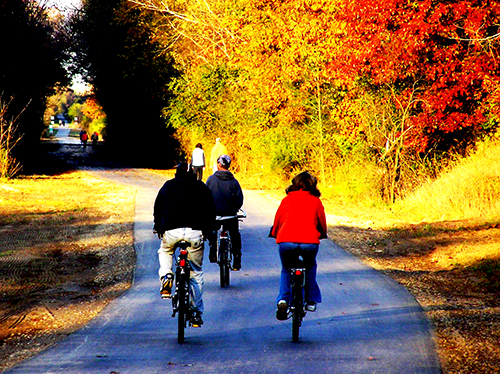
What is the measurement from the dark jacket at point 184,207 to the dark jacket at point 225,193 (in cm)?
281

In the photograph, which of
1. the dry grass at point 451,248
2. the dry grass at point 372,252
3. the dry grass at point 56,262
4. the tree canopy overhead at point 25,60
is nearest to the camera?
the dry grass at point 451,248

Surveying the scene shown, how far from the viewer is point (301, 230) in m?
7.57

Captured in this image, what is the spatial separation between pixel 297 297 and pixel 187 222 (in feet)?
4.74

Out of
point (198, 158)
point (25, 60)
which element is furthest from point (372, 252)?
point (25, 60)

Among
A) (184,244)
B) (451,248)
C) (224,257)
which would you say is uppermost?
(184,244)

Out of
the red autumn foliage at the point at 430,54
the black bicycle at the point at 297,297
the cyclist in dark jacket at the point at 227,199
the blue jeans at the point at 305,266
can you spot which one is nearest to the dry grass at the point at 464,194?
the red autumn foliage at the point at 430,54

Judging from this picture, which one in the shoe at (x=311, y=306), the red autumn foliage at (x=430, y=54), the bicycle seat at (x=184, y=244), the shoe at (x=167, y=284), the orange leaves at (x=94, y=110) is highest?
the red autumn foliage at (x=430, y=54)

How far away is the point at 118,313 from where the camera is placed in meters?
9.04

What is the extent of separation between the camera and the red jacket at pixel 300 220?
757cm

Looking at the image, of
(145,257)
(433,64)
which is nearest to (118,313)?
(145,257)

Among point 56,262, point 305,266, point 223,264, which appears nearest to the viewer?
point 305,266

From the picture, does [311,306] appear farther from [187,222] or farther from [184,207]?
[184,207]

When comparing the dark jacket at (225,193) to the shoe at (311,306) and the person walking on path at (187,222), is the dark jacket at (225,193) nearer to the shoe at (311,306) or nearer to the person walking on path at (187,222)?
the person walking on path at (187,222)

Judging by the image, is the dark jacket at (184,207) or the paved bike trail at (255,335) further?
the dark jacket at (184,207)
